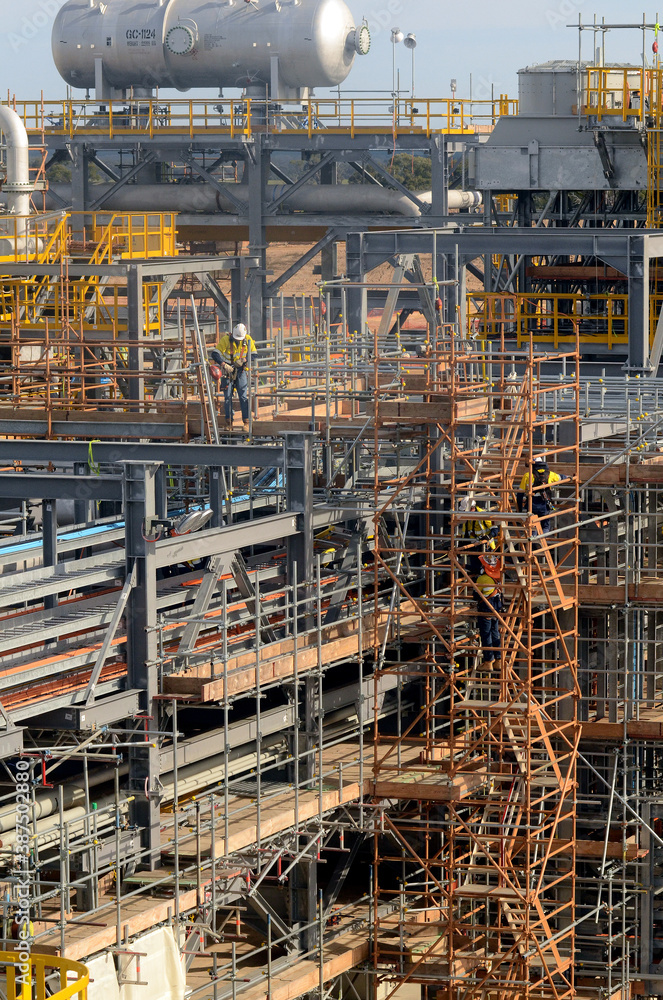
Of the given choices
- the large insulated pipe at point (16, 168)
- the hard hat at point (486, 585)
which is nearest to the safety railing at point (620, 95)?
the large insulated pipe at point (16, 168)

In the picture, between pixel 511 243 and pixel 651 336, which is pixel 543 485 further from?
pixel 651 336

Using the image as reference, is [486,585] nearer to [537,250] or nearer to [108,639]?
[108,639]

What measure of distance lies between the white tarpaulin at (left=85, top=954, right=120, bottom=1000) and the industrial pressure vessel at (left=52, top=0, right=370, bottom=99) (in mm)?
43980

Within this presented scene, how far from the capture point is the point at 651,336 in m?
40.4

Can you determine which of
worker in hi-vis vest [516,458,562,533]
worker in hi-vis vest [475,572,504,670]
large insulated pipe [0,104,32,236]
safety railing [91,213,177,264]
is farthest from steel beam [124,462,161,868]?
large insulated pipe [0,104,32,236]

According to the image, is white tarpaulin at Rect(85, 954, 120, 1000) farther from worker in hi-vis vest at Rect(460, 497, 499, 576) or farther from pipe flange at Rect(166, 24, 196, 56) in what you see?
pipe flange at Rect(166, 24, 196, 56)

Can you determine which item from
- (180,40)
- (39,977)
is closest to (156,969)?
(39,977)

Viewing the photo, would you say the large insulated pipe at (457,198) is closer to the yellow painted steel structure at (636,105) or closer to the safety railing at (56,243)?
the safety railing at (56,243)

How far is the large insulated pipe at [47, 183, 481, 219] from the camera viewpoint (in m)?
52.2

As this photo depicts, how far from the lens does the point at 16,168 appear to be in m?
42.4

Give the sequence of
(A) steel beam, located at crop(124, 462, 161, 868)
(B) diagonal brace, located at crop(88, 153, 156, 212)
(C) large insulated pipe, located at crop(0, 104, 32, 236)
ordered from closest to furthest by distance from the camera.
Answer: (A) steel beam, located at crop(124, 462, 161, 868) < (C) large insulated pipe, located at crop(0, 104, 32, 236) < (B) diagonal brace, located at crop(88, 153, 156, 212)

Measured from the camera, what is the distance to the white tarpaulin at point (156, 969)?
59.6 ft

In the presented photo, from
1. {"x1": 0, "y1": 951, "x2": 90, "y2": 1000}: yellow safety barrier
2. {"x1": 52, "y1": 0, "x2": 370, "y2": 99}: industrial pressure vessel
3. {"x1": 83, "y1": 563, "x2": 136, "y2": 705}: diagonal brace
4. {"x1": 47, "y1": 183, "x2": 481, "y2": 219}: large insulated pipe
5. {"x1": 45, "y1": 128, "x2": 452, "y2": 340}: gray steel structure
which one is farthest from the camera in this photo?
{"x1": 52, "y1": 0, "x2": 370, "y2": 99}: industrial pressure vessel

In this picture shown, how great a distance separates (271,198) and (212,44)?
7547mm
